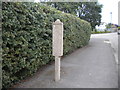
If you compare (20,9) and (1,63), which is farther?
(20,9)

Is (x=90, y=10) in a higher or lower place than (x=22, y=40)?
higher

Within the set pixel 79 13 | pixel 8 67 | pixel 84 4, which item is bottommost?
pixel 8 67

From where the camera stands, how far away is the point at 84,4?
20.4m

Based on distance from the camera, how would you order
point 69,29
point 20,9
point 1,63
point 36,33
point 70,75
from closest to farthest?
point 1,63
point 20,9
point 36,33
point 70,75
point 69,29

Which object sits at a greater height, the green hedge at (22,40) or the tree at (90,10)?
the tree at (90,10)

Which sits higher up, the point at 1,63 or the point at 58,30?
the point at 58,30

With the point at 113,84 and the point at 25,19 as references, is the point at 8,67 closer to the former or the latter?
the point at 25,19

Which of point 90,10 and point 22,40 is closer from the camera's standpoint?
point 22,40

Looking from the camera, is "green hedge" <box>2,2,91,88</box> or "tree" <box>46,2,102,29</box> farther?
"tree" <box>46,2,102,29</box>

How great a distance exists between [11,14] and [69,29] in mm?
3932

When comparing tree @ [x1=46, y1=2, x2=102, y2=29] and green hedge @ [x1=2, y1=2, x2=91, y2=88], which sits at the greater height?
tree @ [x1=46, y1=2, x2=102, y2=29]

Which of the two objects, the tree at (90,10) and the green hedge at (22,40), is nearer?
the green hedge at (22,40)

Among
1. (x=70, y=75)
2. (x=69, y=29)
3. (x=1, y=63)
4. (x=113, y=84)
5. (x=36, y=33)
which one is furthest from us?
(x=69, y=29)

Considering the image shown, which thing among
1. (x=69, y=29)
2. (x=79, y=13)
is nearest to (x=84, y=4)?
(x=79, y=13)
